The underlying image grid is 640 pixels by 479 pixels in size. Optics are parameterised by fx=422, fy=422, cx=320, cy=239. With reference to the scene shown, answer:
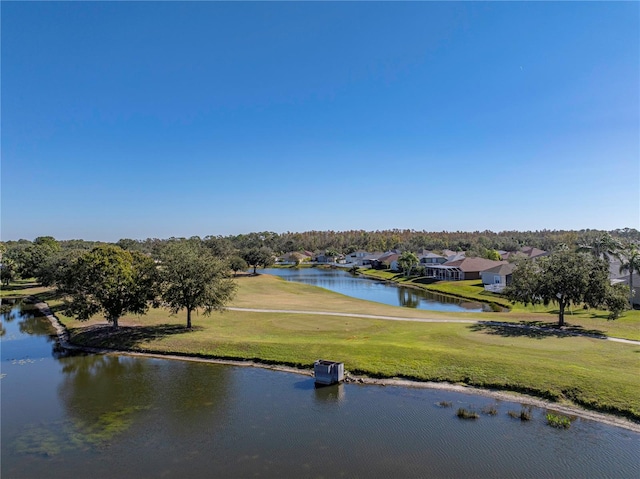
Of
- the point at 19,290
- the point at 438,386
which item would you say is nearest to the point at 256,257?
the point at 19,290

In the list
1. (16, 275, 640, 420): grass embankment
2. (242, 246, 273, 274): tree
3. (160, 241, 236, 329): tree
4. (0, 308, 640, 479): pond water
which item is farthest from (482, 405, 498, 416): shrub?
(242, 246, 273, 274): tree

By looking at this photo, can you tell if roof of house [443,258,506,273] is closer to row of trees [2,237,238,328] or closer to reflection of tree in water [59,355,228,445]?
row of trees [2,237,238,328]

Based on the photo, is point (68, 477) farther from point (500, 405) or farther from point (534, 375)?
point (534, 375)

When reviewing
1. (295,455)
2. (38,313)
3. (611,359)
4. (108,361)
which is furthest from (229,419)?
(38,313)

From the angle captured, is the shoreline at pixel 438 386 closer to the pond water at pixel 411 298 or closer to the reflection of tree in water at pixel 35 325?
the reflection of tree in water at pixel 35 325

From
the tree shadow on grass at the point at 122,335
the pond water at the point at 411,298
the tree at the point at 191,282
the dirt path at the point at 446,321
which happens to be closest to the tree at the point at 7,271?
the tree shadow on grass at the point at 122,335

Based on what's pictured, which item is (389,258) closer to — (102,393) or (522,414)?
(522,414)
